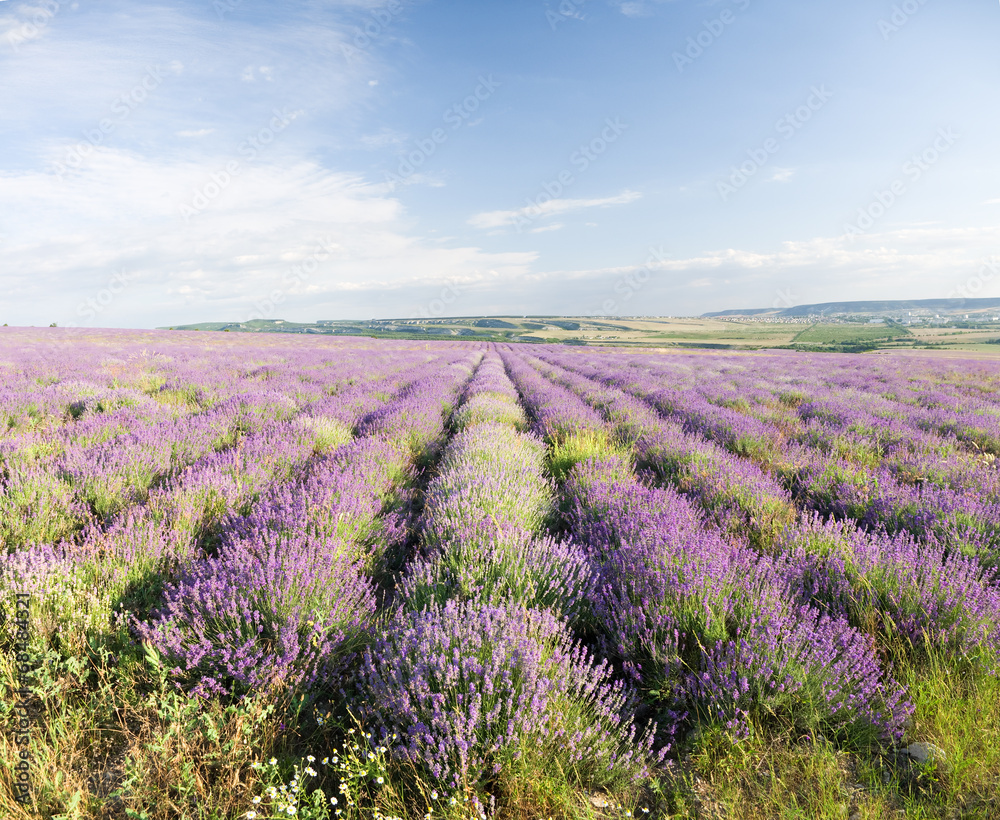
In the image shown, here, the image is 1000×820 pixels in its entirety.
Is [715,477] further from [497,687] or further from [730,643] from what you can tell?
[497,687]

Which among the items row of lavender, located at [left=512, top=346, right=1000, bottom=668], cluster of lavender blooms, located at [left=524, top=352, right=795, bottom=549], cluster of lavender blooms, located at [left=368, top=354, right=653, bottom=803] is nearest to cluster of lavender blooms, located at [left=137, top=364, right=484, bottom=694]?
cluster of lavender blooms, located at [left=368, top=354, right=653, bottom=803]

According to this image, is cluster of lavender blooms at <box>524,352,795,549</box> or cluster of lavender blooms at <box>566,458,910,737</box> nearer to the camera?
cluster of lavender blooms at <box>566,458,910,737</box>

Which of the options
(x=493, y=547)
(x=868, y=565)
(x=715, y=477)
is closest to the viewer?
(x=868, y=565)

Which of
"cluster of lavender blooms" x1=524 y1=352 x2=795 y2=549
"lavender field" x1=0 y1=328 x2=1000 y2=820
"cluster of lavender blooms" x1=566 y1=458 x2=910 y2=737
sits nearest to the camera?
"lavender field" x1=0 y1=328 x2=1000 y2=820

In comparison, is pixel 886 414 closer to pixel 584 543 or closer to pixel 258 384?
pixel 584 543

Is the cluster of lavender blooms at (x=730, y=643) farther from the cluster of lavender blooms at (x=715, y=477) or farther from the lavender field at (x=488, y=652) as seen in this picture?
the cluster of lavender blooms at (x=715, y=477)

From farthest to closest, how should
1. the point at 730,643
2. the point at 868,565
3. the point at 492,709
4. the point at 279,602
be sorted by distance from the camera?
the point at 868,565
the point at 279,602
the point at 730,643
the point at 492,709

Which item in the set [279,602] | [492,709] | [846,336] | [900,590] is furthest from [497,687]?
[846,336]

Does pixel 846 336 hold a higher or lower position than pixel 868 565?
higher

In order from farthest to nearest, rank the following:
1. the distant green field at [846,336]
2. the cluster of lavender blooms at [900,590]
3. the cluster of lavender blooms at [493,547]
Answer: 1. the distant green field at [846,336]
2. the cluster of lavender blooms at [493,547]
3. the cluster of lavender blooms at [900,590]

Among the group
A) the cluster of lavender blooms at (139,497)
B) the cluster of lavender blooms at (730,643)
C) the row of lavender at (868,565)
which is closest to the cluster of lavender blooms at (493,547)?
the cluster of lavender blooms at (730,643)

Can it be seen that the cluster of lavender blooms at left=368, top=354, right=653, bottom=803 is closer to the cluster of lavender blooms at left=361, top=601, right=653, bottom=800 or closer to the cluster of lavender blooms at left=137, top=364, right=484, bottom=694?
the cluster of lavender blooms at left=361, top=601, right=653, bottom=800

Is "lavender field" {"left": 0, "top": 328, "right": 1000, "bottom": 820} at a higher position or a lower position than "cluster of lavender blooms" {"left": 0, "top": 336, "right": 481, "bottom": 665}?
lower

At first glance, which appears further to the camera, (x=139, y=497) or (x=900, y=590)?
(x=139, y=497)
